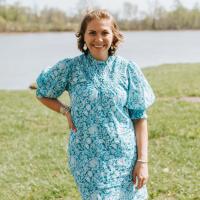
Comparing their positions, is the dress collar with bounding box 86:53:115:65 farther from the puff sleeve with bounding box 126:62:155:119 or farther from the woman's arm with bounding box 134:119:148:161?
the woman's arm with bounding box 134:119:148:161

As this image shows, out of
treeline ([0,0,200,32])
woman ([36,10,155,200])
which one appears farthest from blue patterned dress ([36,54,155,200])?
treeline ([0,0,200,32])

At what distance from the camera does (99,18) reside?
2932 millimetres

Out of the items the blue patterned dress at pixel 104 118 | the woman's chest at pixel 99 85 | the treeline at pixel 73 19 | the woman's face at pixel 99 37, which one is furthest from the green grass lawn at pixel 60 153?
the treeline at pixel 73 19

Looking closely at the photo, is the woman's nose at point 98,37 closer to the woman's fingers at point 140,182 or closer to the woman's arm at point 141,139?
the woman's arm at point 141,139

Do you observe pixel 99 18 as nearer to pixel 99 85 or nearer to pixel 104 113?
pixel 99 85

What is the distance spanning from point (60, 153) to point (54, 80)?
366cm

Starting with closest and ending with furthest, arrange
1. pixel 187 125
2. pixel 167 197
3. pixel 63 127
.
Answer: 1. pixel 167 197
2. pixel 187 125
3. pixel 63 127

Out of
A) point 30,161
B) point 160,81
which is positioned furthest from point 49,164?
point 160,81

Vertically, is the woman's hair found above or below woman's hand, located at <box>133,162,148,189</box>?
above

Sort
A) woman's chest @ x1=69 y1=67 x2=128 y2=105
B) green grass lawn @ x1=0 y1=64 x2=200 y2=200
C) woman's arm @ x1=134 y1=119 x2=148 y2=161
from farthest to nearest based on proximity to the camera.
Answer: green grass lawn @ x1=0 y1=64 x2=200 y2=200, woman's arm @ x1=134 y1=119 x2=148 y2=161, woman's chest @ x1=69 y1=67 x2=128 y2=105

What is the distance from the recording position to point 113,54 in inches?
119

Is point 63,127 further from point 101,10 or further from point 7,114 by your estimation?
point 101,10

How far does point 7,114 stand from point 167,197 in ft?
19.2

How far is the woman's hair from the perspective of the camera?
2.94m
